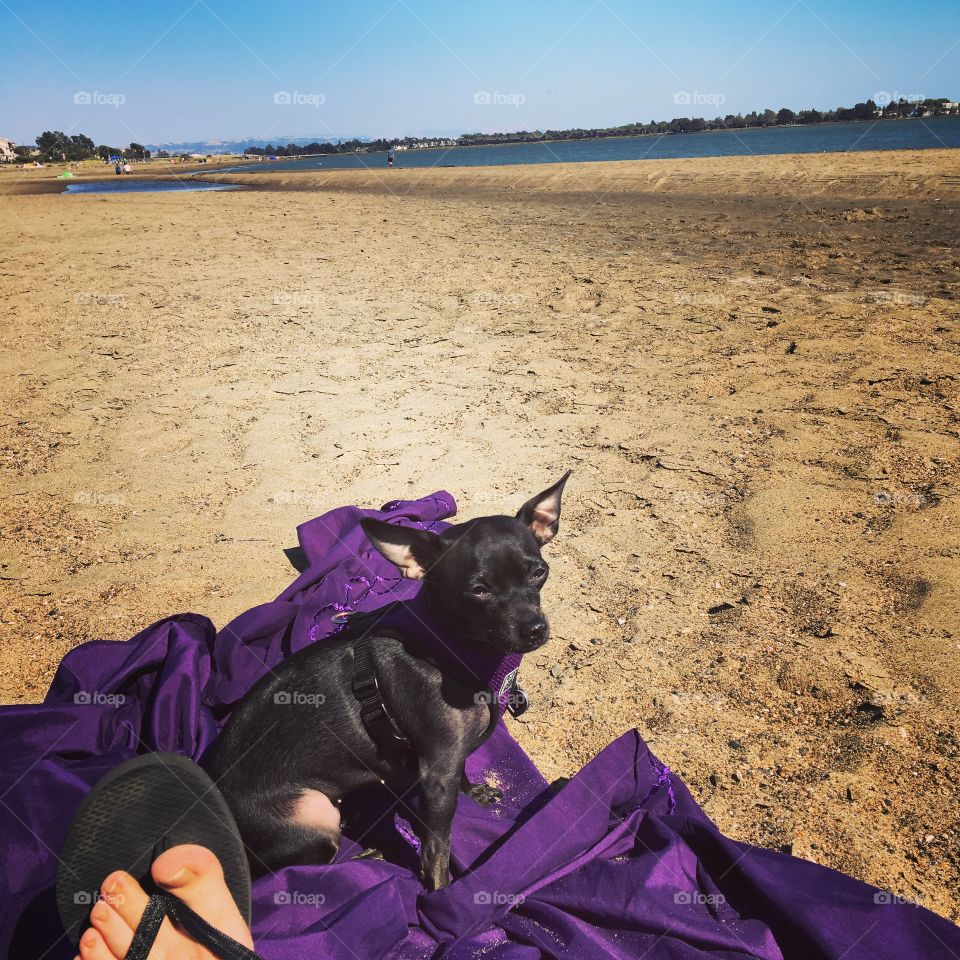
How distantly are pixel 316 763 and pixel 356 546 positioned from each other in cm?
200

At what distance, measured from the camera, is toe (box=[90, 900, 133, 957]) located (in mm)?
1957

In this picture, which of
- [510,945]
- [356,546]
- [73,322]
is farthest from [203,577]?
[73,322]

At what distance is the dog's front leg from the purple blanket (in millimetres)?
98

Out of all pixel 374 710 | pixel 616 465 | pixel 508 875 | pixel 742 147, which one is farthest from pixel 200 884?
pixel 742 147

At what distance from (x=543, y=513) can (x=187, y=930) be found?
79.8 inches

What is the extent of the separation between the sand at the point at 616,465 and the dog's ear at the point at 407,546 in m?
1.17

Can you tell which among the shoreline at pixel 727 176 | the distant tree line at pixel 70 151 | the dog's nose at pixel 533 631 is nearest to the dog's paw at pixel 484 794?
the dog's nose at pixel 533 631

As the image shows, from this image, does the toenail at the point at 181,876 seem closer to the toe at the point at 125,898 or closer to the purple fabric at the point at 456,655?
the toe at the point at 125,898

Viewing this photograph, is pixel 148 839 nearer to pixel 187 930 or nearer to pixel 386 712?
pixel 187 930

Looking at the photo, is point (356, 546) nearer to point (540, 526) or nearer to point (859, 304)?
point (540, 526)

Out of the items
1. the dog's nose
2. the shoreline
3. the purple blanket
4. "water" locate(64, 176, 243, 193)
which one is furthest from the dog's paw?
"water" locate(64, 176, 243, 193)

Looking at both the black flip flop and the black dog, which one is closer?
the black flip flop

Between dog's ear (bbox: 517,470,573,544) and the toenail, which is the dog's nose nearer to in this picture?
dog's ear (bbox: 517,470,573,544)

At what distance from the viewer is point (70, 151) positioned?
101m
